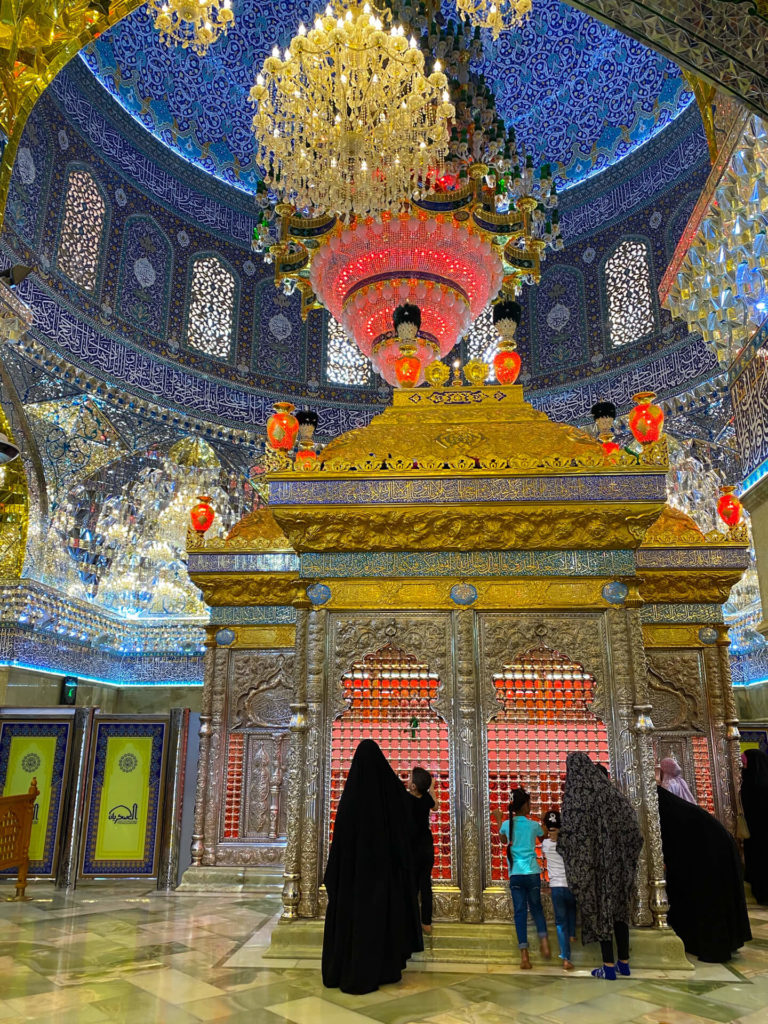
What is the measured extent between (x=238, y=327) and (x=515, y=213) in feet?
17.5

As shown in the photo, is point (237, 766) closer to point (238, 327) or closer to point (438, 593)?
point (438, 593)

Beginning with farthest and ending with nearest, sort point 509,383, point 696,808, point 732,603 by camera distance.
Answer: point 732,603 → point 509,383 → point 696,808

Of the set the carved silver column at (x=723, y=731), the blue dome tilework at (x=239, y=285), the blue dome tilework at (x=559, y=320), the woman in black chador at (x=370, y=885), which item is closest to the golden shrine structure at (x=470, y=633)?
the woman in black chador at (x=370, y=885)

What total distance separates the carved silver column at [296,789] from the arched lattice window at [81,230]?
711 cm

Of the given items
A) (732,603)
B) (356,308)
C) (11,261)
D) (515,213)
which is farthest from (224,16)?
(732,603)

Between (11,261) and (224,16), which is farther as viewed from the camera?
(11,261)

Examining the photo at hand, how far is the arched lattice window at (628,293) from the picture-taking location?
10664 millimetres

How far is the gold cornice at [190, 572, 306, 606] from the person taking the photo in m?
6.52

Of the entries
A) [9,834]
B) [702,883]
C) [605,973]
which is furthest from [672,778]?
[9,834]

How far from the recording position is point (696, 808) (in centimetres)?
415

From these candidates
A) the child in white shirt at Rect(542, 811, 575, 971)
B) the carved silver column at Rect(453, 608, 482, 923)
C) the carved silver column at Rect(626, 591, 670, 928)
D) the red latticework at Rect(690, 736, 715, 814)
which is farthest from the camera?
the red latticework at Rect(690, 736, 715, 814)

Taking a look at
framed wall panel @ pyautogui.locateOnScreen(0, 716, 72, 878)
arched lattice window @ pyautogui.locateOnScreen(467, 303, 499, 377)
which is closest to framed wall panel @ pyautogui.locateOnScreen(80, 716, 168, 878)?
framed wall panel @ pyautogui.locateOnScreen(0, 716, 72, 878)

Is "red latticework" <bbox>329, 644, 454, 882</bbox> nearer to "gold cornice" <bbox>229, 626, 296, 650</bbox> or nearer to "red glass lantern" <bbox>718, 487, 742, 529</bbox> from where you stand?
"gold cornice" <bbox>229, 626, 296, 650</bbox>

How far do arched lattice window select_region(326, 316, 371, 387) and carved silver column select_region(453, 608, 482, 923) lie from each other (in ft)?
26.7
